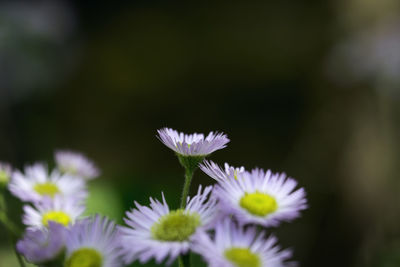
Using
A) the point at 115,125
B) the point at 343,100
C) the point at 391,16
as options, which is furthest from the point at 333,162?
the point at 115,125

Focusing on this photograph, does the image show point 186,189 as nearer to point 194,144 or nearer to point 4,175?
point 194,144

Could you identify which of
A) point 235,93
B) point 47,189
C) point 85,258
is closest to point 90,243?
point 85,258

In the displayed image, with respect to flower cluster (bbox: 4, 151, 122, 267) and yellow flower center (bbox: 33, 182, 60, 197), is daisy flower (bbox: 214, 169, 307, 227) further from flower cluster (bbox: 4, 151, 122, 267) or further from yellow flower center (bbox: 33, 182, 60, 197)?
yellow flower center (bbox: 33, 182, 60, 197)

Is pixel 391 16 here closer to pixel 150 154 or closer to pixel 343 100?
pixel 343 100

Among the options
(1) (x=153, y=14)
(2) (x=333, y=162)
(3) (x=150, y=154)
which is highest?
(1) (x=153, y=14)

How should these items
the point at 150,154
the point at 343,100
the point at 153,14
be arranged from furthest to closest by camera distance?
the point at 153,14 < the point at 150,154 < the point at 343,100

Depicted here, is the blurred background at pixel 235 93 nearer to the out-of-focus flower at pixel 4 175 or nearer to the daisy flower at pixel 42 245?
the out-of-focus flower at pixel 4 175
